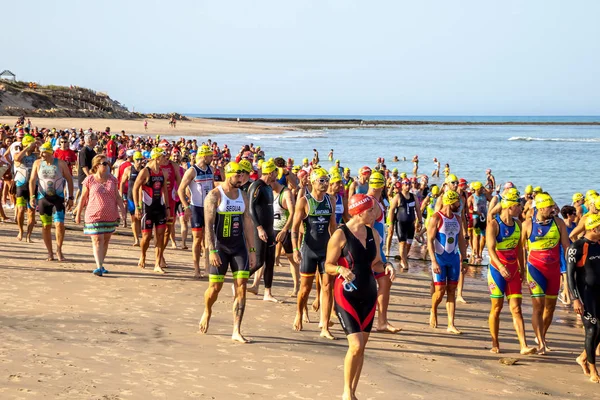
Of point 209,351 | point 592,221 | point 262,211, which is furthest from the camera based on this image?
point 262,211

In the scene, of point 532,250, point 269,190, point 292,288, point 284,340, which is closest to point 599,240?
point 532,250

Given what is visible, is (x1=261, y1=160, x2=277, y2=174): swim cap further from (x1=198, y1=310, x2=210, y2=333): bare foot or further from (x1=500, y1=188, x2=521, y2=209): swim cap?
(x1=500, y1=188, x2=521, y2=209): swim cap

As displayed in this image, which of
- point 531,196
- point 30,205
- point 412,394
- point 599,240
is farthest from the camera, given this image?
point 531,196

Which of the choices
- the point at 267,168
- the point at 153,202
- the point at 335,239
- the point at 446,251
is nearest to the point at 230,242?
the point at 267,168

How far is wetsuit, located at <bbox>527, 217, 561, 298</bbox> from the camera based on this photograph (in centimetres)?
889

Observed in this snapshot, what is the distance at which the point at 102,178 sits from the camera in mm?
11844

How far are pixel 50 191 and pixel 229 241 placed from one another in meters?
5.02

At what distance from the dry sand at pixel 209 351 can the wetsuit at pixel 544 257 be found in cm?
85

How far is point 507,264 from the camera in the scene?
8.87m

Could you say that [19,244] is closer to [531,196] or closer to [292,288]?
[292,288]

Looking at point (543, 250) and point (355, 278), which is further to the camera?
point (543, 250)

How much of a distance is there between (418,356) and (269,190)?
3.13 meters

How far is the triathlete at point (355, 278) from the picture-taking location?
6.43 meters

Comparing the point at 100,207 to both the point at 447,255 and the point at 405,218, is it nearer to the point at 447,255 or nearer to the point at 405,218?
the point at 447,255
